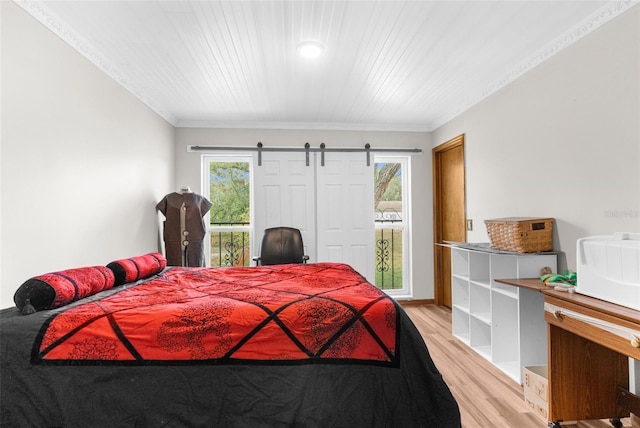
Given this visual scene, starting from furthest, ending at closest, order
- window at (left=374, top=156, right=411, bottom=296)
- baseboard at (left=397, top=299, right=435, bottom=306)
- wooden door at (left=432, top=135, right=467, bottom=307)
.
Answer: window at (left=374, top=156, right=411, bottom=296) → baseboard at (left=397, top=299, right=435, bottom=306) → wooden door at (left=432, top=135, right=467, bottom=307)

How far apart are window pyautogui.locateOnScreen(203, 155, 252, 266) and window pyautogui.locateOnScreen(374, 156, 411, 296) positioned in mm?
1792

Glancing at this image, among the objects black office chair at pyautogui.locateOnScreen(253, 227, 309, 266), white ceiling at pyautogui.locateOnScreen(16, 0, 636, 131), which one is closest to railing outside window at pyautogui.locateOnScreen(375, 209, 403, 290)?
black office chair at pyautogui.locateOnScreen(253, 227, 309, 266)

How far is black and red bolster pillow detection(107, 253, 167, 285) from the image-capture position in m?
1.94

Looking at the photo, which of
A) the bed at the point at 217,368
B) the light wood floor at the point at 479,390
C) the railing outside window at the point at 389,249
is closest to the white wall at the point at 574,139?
the light wood floor at the point at 479,390

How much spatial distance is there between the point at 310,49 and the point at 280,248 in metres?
2.04

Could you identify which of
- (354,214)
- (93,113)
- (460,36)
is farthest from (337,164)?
(93,113)

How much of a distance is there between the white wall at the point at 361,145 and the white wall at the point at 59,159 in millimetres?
1027

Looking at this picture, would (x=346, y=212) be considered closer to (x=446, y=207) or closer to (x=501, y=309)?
(x=446, y=207)

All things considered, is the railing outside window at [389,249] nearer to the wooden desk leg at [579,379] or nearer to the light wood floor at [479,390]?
the light wood floor at [479,390]

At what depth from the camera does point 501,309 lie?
274cm

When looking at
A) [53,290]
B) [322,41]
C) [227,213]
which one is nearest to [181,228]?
[227,213]

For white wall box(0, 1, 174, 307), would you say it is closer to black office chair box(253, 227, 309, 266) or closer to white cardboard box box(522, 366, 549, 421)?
black office chair box(253, 227, 309, 266)

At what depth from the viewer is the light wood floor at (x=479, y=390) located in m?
1.92

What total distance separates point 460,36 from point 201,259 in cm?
317
